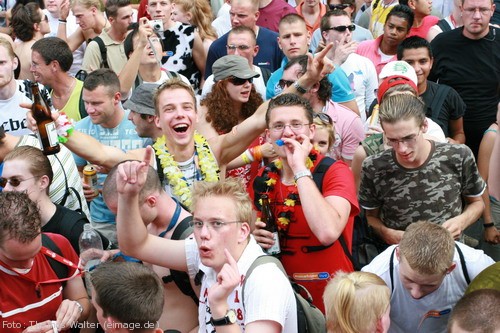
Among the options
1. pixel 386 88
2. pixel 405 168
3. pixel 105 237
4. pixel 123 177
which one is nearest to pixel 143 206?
pixel 123 177

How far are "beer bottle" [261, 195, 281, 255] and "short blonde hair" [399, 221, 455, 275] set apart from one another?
2.82 feet

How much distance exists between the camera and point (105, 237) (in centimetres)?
527

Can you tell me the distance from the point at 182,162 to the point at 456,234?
1.85 m

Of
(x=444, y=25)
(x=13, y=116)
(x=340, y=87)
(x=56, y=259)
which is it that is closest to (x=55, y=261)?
(x=56, y=259)

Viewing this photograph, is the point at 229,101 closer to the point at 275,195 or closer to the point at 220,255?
the point at 275,195

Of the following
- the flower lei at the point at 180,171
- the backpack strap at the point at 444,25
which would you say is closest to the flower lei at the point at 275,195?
the flower lei at the point at 180,171

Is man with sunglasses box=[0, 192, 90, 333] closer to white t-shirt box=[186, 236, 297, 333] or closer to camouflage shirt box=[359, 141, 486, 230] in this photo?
white t-shirt box=[186, 236, 297, 333]

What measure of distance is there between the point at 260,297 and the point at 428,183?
5.78ft

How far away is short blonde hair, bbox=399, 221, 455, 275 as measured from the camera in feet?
13.0

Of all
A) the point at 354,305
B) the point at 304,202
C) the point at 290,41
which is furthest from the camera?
the point at 290,41

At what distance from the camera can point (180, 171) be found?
5340 millimetres

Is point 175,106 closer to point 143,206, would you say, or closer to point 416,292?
point 143,206

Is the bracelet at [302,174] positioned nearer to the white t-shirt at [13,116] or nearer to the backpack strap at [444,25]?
the white t-shirt at [13,116]

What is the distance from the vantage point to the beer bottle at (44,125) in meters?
5.05
